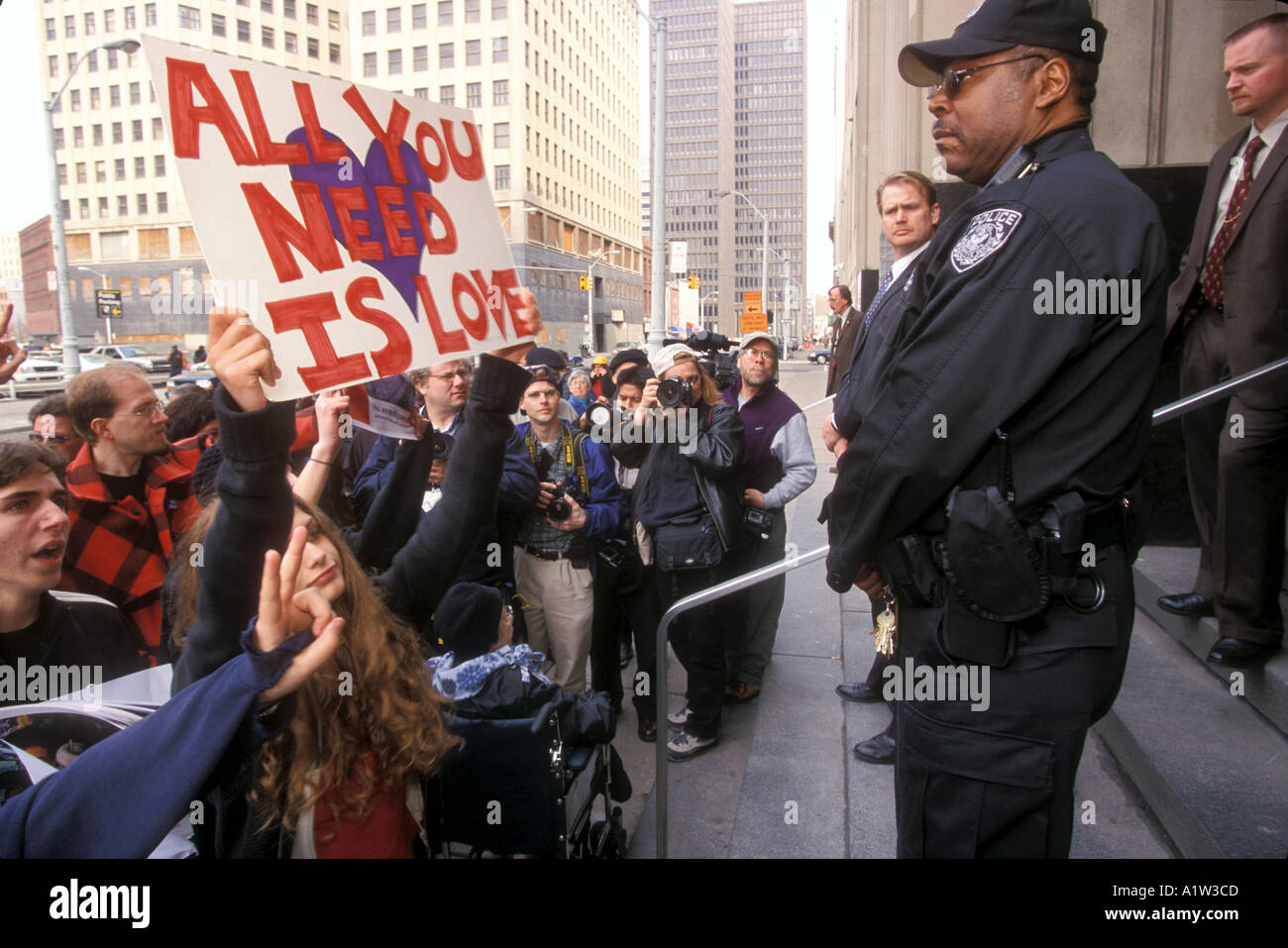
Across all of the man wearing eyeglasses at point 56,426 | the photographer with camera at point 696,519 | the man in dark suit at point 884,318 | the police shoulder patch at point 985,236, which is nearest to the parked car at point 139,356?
the man wearing eyeglasses at point 56,426

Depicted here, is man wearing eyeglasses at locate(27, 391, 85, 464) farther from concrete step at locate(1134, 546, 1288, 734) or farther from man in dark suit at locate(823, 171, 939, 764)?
concrete step at locate(1134, 546, 1288, 734)

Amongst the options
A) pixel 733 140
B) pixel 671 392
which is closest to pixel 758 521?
pixel 671 392

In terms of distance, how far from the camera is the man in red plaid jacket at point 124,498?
2.97 meters

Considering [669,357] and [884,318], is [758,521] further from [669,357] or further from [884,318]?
[884,318]

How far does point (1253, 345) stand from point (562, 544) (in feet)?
10.0

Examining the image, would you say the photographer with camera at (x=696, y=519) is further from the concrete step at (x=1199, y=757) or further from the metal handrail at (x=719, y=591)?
the concrete step at (x=1199, y=757)

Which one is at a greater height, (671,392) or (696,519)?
(671,392)

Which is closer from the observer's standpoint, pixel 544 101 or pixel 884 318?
pixel 884 318

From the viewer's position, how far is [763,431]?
4441 mm

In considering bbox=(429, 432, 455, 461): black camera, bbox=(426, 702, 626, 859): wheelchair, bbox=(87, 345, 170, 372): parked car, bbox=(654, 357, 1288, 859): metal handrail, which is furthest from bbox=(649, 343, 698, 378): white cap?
bbox=(87, 345, 170, 372): parked car

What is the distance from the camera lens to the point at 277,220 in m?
1.77
